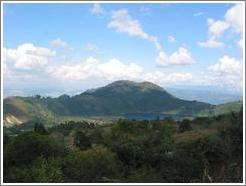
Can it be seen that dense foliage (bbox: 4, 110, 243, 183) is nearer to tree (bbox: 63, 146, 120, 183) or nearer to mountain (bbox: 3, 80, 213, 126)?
A: tree (bbox: 63, 146, 120, 183)

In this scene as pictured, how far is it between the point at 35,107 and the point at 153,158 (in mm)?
62773

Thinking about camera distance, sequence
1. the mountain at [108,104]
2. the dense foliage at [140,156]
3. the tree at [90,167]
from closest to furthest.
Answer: the tree at [90,167], the dense foliage at [140,156], the mountain at [108,104]

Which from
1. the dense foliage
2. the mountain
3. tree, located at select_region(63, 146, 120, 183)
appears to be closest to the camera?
tree, located at select_region(63, 146, 120, 183)

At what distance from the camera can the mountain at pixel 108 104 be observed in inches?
2728

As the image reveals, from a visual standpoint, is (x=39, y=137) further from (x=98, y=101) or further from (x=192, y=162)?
(x=98, y=101)

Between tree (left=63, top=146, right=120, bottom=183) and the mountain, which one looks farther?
the mountain

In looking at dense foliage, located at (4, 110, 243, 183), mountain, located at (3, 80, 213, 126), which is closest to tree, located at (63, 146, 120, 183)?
dense foliage, located at (4, 110, 243, 183)

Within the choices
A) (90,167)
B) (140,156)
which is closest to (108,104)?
(140,156)

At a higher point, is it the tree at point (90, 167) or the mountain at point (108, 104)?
the mountain at point (108, 104)

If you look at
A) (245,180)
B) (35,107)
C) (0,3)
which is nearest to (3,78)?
(0,3)

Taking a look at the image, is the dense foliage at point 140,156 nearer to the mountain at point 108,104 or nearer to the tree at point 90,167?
the tree at point 90,167

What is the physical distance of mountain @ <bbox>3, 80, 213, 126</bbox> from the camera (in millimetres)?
69300

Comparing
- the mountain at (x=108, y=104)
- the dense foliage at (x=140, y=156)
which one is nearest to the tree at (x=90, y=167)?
the dense foliage at (x=140, y=156)

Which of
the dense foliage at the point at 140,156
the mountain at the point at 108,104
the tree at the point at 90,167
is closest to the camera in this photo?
the tree at the point at 90,167
